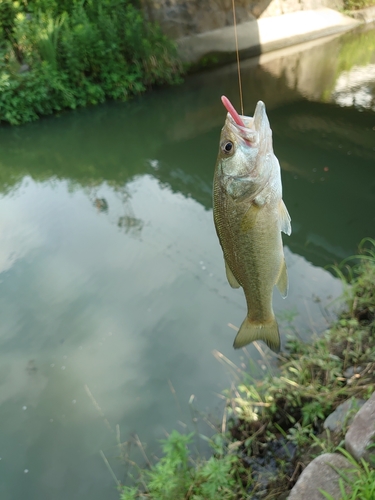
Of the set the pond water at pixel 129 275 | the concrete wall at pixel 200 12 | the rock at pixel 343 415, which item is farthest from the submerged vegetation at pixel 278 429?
the concrete wall at pixel 200 12

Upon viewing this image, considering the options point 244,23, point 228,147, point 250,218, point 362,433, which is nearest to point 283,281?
point 250,218

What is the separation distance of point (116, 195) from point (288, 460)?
472 centimetres

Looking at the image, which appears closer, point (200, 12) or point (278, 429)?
point (278, 429)

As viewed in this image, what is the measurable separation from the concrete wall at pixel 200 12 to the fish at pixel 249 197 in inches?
455

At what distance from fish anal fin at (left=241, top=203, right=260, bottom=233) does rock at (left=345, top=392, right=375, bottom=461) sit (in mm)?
1271

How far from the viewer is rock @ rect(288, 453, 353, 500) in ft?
6.17

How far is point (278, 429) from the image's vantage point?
2.67 m

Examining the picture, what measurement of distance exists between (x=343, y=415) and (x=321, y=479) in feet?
1.79

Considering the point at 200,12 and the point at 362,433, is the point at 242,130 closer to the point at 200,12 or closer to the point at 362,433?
the point at 362,433

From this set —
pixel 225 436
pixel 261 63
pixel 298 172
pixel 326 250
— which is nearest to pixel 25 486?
pixel 225 436

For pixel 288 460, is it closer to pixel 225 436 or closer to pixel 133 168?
pixel 225 436

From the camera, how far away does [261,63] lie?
12602 mm

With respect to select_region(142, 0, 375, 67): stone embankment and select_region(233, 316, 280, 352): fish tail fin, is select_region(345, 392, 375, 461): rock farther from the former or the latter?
select_region(142, 0, 375, 67): stone embankment

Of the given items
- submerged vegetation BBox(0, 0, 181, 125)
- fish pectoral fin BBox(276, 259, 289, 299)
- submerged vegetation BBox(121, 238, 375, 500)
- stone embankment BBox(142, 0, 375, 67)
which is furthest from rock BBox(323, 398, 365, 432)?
stone embankment BBox(142, 0, 375, 67)
